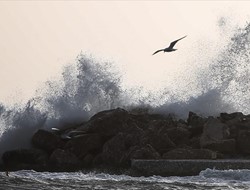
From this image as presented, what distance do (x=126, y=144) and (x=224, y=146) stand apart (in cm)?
274

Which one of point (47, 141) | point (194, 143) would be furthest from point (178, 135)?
point (47, 141)

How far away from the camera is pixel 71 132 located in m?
19.6

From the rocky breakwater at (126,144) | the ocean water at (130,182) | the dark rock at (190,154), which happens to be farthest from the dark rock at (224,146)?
the ocean water at (130,182)

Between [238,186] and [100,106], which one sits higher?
[100,106]

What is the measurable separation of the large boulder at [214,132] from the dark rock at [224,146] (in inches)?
8.3

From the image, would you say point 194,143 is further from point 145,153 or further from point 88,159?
point 88,159

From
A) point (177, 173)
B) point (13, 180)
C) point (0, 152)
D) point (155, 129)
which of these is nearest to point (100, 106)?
point (0, 152)

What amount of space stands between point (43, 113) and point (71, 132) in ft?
14.8

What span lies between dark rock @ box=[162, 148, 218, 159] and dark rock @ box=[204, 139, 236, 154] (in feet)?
2.84

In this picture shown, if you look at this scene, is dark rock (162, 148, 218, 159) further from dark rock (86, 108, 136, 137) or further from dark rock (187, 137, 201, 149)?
dark rock (86, 108, 136, 137)

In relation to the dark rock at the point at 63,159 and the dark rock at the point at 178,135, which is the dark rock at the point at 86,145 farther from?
the dark rock at the point at 178,135

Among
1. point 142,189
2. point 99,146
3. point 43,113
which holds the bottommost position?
point 142,189

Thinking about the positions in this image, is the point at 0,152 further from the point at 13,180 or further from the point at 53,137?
the point at 13,180

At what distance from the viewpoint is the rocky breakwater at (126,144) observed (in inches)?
641
